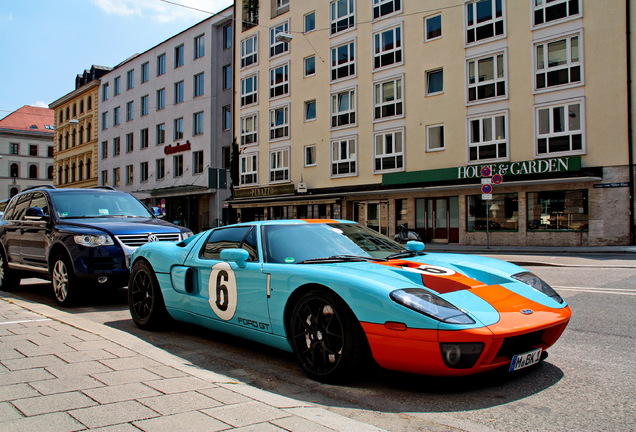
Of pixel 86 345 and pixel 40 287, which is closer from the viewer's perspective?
pixel 86 345

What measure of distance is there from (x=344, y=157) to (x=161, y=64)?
24.8m

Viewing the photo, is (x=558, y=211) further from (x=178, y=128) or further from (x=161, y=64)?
(x=161, y=64)

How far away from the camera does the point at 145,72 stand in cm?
4925

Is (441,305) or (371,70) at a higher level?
(371,70)

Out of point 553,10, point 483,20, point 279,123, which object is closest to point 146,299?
point 553,10

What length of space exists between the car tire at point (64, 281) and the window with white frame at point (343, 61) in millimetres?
25030

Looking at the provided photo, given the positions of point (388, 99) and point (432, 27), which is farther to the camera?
point (388, 99)

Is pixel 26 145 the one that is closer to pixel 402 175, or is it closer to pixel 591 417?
pixel 402 175

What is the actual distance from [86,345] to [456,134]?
23356 mm

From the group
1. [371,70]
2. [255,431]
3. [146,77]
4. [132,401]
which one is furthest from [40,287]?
[146,77]

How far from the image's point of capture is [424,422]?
121 inches

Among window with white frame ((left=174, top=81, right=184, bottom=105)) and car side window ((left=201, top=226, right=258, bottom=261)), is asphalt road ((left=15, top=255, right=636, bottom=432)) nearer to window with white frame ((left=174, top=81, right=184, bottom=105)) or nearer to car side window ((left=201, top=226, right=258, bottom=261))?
car side window ((left=201, top=226, right=258, bottom=261))

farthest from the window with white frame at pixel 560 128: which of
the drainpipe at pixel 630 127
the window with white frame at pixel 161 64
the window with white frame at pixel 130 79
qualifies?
the window with white frame at pixel 130 79

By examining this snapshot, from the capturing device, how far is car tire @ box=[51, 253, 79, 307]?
7.28 meters
